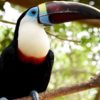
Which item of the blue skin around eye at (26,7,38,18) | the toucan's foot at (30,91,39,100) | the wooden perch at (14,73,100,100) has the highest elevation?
the blue skin around eye at (26,7,38,18)

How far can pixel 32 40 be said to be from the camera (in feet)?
12.0

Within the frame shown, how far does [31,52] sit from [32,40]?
0.11m

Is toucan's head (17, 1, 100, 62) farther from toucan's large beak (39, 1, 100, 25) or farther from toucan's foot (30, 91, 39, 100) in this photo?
toucan's foot (30, 91, 39, 100)

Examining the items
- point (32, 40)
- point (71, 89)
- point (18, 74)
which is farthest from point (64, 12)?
point (71, 89)

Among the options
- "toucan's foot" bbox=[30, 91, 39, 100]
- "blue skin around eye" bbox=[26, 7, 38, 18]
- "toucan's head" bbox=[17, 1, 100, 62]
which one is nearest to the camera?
"toucan's foot" bbox=[30, 91, 39, 100]

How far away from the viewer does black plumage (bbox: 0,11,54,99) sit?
142 inches

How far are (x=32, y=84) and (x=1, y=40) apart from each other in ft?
4.40

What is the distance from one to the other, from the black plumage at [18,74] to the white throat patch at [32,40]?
69 mm

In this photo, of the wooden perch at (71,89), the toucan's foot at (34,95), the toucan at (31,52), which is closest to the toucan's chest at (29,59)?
the toucan at (31,52)

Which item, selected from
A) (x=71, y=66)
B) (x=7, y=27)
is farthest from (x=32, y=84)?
(x=71, y=66)

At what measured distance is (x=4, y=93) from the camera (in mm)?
3674

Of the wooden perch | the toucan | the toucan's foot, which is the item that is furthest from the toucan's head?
the wooden perch

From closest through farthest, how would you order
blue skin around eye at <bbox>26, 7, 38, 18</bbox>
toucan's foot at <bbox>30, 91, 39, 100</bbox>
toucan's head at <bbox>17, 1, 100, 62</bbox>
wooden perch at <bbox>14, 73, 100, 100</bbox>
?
wooden perch at <bbox>14, 73, 100, 100</bbox>
toucan's foot at <bbox>30, 91, 39, 100</bbox>
toucan's head at <bbox>17, 1, 100, 62</bbox>
blue skin around eye at <bbox>26, 7, 38, 18</bbox>

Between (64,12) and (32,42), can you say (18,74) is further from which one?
(64,12)
